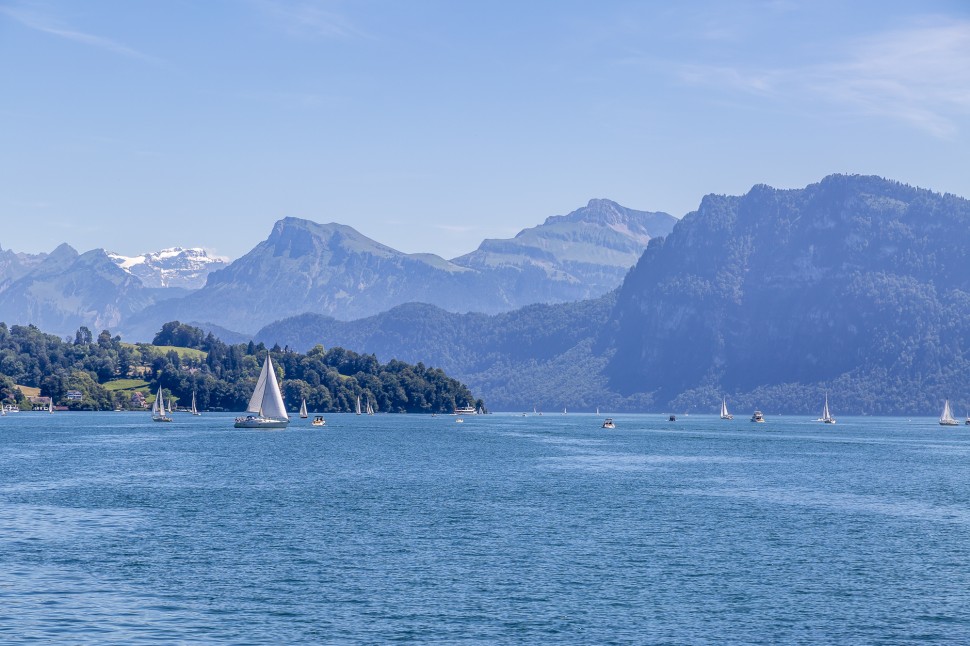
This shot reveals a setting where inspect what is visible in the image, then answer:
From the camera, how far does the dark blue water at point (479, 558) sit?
55.7 meters

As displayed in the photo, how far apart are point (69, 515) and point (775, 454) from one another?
122m

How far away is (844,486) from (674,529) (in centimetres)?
4381

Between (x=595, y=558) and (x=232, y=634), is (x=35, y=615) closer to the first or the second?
(x=232, y=634)

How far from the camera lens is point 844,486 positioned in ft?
407

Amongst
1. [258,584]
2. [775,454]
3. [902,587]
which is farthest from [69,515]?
[775,454]

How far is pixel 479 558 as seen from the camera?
72688mm

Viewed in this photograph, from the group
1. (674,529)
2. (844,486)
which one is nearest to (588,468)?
(844,486)

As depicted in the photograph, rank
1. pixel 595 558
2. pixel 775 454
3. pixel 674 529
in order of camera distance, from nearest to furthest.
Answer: pixel 595 558 < pixel 674 529 < pixel 775 454

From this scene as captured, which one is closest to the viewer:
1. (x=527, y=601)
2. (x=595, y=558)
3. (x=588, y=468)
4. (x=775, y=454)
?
(x=527, y=601)

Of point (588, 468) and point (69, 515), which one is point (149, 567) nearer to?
point (69, 515)

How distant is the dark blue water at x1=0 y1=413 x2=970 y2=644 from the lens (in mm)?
55656

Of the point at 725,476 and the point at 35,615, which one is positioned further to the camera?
the point at 725,476

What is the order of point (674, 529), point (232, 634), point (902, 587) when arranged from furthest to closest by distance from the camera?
point (674, 529)
point (902, 587)
point (232, 634)

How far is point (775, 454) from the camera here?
188000mm
